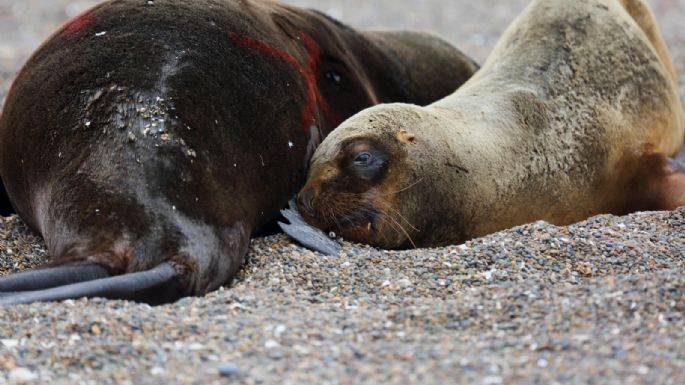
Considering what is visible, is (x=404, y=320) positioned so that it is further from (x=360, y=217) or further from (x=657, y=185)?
(x=657, y=185)

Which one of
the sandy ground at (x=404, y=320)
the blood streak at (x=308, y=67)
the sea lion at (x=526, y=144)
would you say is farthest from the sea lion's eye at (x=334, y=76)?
the sandy ground at (x=404, y=320)

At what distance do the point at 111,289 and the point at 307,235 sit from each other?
1053mm

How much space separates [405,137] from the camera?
4.51m

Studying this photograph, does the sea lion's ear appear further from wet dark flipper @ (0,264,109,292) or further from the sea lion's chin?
wet dark flipper @ (0,264,109,292)

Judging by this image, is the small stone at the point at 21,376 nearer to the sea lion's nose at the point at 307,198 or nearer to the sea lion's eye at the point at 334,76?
the sea lion's nose at the point at 307,198

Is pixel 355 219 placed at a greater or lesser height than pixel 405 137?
lesser

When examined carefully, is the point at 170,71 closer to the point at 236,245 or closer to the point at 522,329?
the point at 236,245

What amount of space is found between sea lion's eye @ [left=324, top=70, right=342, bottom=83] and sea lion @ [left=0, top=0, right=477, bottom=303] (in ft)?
0.31

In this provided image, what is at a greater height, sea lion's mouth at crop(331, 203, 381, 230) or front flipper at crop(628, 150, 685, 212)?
sea lion's mouth at crop(331, 203, 381, 230)

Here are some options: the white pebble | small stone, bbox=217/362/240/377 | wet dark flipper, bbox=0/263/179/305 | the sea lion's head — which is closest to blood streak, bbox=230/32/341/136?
the sea lion's head

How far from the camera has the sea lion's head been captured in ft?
14.3

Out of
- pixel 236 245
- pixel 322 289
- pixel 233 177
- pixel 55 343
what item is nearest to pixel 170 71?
pixel 233 177

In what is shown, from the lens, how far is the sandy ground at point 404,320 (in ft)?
9.02

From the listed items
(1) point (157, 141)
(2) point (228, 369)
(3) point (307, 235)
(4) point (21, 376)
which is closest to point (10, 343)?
(4) point (21, 376)
